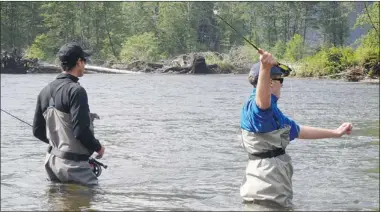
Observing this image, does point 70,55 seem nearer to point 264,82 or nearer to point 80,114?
point 80,114

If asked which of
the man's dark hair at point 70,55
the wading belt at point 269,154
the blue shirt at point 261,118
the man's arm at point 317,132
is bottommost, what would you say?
the wading belt at point 269,154

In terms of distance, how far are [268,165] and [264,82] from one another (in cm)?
85

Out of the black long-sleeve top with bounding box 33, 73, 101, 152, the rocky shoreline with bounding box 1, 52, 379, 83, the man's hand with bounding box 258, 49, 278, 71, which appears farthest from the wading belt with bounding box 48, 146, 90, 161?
the rocky shoreline with bounding box 1, 52, 379, 83

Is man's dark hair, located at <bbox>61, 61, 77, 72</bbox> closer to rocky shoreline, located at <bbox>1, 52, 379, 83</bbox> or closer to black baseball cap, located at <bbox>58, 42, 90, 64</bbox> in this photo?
black baseball cap, located at <bbox>58, 42, 90, 64</bbox>

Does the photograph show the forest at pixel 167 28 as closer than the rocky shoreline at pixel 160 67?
No

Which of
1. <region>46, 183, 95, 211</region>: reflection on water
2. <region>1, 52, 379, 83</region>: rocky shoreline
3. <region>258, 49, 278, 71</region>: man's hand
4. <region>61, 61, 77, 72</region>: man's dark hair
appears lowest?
<region>1, 52, 379, 83</region>: rocky shoreline

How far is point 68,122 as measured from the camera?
21.3ft

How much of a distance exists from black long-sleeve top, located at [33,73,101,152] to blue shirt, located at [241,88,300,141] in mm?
1704

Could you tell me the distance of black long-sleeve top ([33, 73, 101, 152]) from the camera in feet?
20.8

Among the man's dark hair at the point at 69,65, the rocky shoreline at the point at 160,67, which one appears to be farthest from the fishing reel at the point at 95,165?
the rocky shoreline at the point at 160,67

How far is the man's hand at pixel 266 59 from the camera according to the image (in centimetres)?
480

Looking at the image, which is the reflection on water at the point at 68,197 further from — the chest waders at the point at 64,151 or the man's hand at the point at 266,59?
the man's hand at the point at 266,59

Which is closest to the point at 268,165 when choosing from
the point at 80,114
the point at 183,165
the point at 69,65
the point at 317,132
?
the point at 317,132

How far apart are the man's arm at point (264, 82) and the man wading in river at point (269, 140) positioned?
106mm
